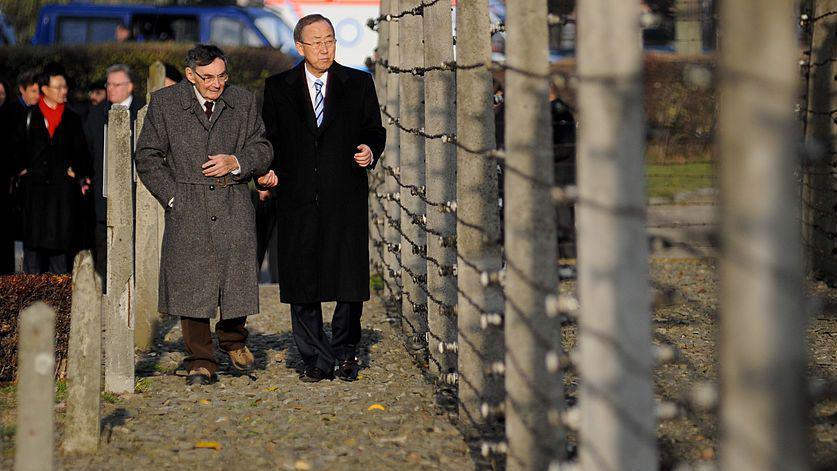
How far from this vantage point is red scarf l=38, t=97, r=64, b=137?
10.3 m

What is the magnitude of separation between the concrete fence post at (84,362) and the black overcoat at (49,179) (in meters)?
4.61

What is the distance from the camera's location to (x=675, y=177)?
55.1 feet

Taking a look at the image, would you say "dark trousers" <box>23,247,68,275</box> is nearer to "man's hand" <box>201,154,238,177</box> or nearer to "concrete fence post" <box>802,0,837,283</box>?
"man's hand" <box>201,154,238,177</box>

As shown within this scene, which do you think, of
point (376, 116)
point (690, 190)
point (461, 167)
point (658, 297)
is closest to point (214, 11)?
point (690, 190)

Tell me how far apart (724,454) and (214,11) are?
21.2 metres

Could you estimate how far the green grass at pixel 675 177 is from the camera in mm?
16312

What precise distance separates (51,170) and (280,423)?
443cm

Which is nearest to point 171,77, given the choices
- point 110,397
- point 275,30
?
point 110,397

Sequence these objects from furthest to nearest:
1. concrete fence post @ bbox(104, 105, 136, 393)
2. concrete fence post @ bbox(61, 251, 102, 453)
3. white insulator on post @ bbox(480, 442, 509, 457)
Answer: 1. concrete fence post @ bbox(104, 105, 136, 393)
2. concrete fence post @ bbox(61, 251, 102, 453)
3. white insulator on post @ bbox(480, 442, 509, 457)

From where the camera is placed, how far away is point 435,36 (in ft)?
24.2

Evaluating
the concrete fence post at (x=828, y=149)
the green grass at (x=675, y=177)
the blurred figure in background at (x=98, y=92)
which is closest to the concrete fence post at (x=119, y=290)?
the blurred figure in background at (x=98, y=92)

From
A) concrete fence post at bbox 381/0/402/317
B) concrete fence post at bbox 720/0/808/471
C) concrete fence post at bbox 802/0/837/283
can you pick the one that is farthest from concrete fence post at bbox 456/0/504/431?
concrete fence post at bbox 802/0/837/283

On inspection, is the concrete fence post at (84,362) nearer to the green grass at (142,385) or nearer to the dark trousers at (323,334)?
the green grass at (142,385)

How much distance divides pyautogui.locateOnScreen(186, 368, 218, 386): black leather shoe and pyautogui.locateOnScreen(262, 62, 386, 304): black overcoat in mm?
534
